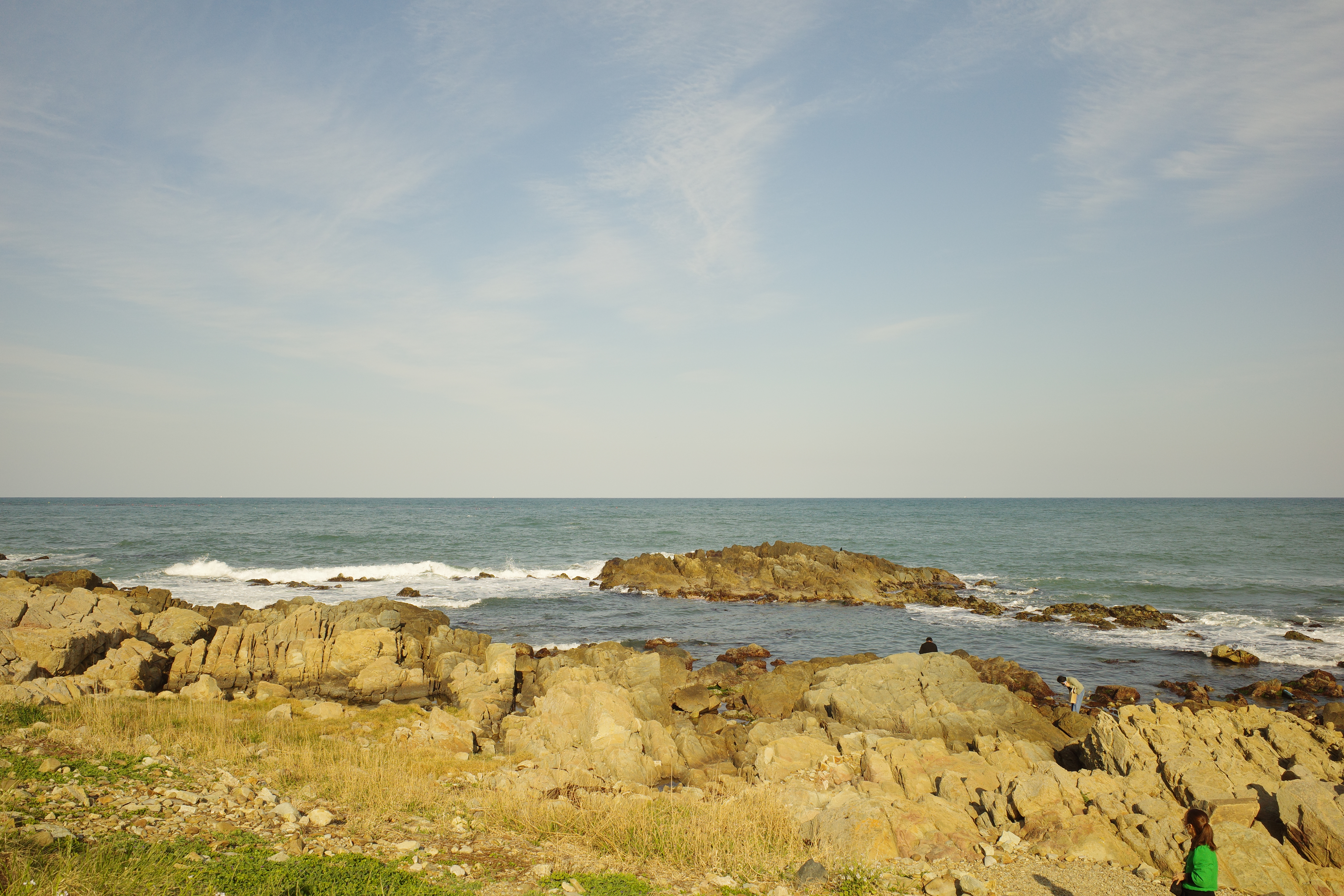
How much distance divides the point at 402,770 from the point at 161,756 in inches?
140

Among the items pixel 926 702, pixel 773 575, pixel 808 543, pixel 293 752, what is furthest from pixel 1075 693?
pixel 808 543

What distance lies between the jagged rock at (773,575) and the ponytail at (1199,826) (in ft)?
103

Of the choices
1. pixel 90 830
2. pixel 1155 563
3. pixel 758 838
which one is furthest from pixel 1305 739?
pixel 1155 563

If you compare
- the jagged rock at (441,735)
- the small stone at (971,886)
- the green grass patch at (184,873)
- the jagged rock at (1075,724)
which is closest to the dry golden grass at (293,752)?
the jagged rock at (441,735)

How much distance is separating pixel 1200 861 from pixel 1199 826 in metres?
0.39

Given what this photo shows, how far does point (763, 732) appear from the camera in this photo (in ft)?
49.3

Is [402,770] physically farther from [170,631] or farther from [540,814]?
[170,631]

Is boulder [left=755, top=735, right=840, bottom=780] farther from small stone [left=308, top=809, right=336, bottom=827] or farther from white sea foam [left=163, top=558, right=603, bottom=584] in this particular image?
white sea foam [left=163, top=558, right=603, bottom=584]

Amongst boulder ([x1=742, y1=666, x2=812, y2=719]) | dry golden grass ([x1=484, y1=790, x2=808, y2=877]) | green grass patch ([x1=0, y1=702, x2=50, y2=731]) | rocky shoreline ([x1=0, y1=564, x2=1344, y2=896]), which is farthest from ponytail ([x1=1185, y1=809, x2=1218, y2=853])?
green grass patch ([x1=0, y1=702, x2=50, y2=731])

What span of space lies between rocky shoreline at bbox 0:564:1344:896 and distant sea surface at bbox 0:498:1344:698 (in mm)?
4929

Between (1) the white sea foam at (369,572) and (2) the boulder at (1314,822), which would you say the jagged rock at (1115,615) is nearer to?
(2) the boulder at (1314,822)

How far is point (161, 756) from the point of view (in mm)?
10891

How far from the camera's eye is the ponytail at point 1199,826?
786 cm

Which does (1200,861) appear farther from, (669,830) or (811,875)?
(669,830)
